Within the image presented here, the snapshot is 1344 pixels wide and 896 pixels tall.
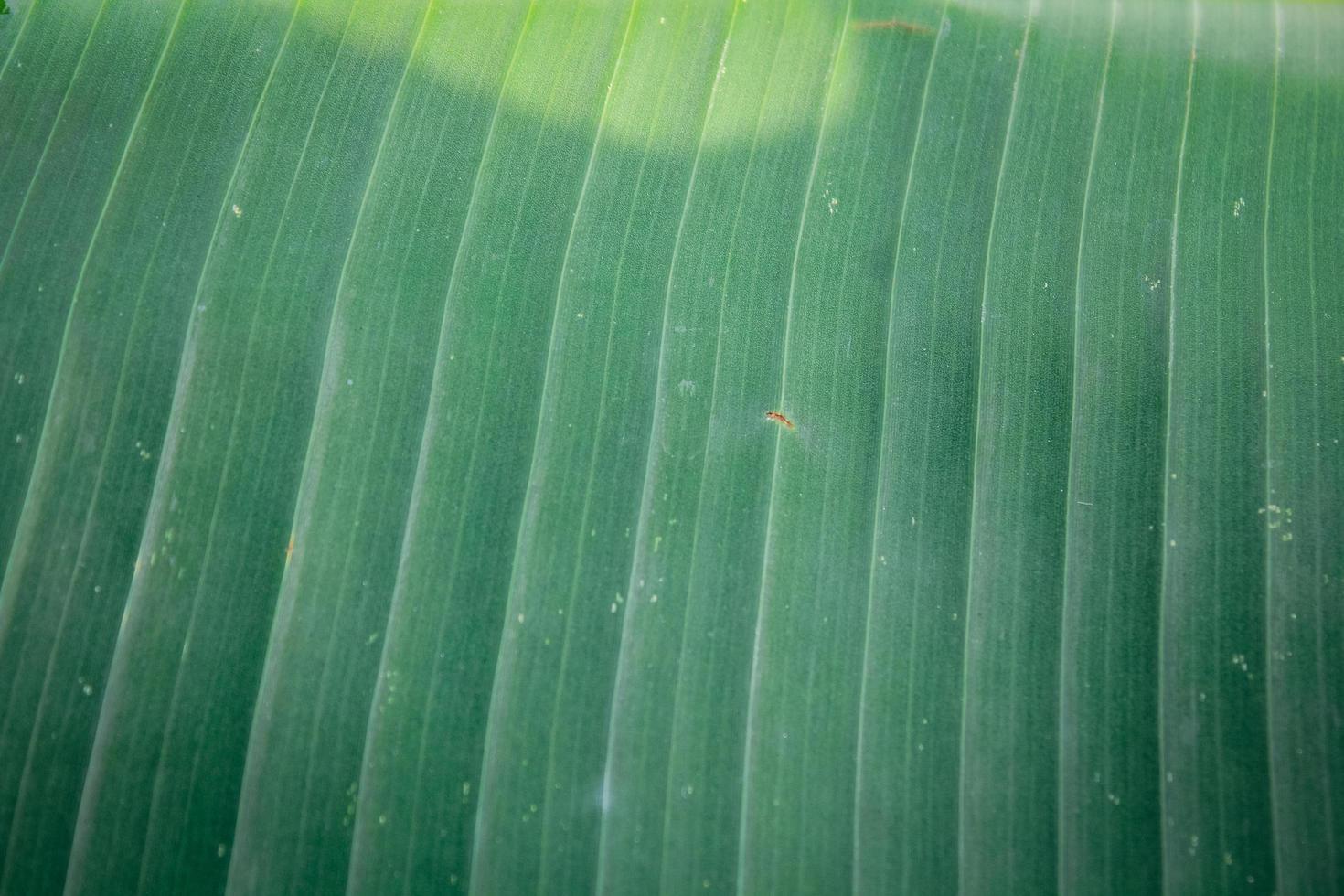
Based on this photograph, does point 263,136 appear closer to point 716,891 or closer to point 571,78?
point 571,78

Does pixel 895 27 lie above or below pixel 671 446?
above

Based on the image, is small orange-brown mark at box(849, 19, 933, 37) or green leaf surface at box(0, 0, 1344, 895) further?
small orange-brown mark at box(849, 19, 933, 37)

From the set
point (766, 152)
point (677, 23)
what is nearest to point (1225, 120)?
point (766, 152)

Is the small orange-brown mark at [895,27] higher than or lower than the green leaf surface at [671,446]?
higher

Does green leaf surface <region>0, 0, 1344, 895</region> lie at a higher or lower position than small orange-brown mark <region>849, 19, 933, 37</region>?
lower

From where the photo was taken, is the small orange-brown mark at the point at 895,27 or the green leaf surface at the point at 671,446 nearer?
the green leaf surface at the point at 671,446
